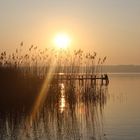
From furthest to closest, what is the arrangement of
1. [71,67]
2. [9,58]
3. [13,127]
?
1. [71,67]
2. [9,58]
3. [13,127]

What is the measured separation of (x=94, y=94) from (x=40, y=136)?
30.6 feet

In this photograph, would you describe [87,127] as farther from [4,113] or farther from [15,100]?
[15,100]

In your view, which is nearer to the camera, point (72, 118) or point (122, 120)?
point (122, 120)

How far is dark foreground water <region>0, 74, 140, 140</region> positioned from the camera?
1086 cm

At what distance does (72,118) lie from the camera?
1392 cm

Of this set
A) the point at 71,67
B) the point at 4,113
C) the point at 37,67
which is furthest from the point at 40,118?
the point at 71,67

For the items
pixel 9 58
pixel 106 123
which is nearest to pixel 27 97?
pixel 9 58

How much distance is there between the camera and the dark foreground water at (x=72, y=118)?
10.9 meters

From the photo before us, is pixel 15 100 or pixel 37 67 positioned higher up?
pixel 37 67

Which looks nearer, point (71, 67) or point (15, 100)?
point (15, 100)

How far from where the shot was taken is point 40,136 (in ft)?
34.5

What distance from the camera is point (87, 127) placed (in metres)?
12.2

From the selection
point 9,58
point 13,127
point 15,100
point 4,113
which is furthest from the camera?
point 9,58

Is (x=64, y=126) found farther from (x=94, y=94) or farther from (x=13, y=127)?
(x=94, y=94)
